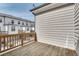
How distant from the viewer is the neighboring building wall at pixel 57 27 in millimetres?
4379

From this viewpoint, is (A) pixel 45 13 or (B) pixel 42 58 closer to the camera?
(B) pixel 42 58

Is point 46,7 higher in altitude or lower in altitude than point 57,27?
higher

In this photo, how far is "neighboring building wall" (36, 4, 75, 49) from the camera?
14.4 feet

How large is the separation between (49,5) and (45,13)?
1.66 ft

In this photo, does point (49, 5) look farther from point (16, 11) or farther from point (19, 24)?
point (19, 24)

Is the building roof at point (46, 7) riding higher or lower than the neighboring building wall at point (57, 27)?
higher

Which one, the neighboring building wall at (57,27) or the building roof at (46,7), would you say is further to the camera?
the building roof at (46,7)

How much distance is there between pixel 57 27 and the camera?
16.5 ft

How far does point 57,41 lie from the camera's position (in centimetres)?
499

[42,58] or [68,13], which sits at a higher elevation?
[68,13]

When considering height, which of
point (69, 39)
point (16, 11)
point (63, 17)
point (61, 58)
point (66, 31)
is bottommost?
point (61, 58)

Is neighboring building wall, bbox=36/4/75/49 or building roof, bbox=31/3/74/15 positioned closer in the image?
neighboring building wall, bbox=36/4/75/49

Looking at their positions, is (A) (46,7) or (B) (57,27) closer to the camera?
(B) (57,27)

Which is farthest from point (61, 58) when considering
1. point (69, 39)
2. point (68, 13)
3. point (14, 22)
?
point (14, 22)
